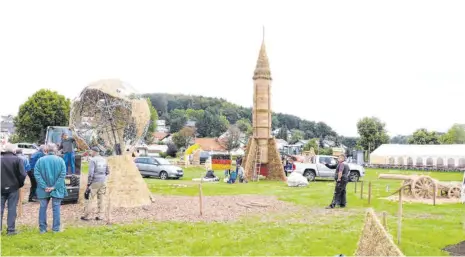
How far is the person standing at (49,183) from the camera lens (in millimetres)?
9703

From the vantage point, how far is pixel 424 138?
84000mm

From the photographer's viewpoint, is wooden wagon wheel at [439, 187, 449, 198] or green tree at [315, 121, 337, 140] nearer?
wooden wagon wheel at [439, 187, 449, 198]

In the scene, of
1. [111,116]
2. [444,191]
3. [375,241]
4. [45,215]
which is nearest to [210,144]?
[444,191]

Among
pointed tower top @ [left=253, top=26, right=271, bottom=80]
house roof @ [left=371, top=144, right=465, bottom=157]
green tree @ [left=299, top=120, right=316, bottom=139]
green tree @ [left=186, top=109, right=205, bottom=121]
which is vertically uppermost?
green tree @ [left=186, top=109, right=205, bottom=121]

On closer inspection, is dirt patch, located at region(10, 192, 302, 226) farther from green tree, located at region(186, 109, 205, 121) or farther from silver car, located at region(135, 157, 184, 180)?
green tree, located at region(186, 109, 205, 121)

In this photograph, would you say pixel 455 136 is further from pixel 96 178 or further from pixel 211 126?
pixel 96 178

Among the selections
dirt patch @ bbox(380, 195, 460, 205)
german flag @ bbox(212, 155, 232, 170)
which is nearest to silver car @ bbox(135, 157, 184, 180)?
german flag @ bbox(212, 155, 232, 170)

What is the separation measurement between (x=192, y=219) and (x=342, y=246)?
4527 mm

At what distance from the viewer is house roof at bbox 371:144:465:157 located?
167ft

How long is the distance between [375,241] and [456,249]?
432 centimetres

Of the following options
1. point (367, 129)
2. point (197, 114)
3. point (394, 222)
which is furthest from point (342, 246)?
point (197, 114)

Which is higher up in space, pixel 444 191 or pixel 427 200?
pixel 444 191

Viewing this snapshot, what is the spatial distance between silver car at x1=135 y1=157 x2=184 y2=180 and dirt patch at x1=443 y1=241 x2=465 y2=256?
21.6 m

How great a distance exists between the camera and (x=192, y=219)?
12.1 meters
